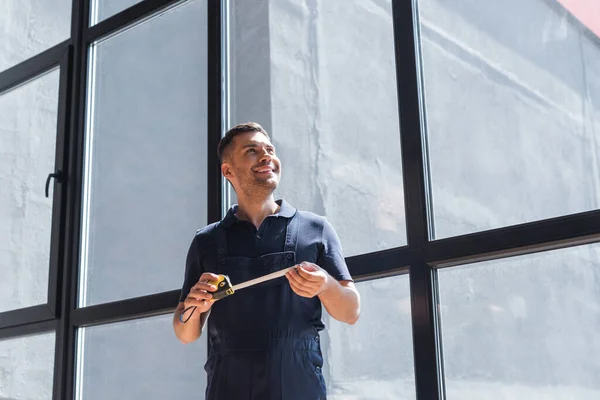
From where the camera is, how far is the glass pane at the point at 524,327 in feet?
6.43

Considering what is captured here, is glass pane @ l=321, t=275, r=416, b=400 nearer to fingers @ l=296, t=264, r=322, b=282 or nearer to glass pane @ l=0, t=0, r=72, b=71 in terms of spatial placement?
fingers @ l=296, t=264, r=322, b=282

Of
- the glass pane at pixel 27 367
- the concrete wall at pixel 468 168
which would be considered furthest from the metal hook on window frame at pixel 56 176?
the concrete wall at pixel 468 168

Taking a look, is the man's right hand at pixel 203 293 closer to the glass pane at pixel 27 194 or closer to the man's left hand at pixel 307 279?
the man's left hand at pixel 307 279

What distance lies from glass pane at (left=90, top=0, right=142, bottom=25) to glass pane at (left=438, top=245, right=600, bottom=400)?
1872 millimetres

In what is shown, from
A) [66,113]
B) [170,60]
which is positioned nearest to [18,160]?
[66,113]

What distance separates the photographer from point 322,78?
8.68ft

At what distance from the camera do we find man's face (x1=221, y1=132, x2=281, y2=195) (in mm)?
1928

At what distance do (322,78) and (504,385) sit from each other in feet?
3.59

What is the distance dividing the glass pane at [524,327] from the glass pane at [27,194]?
1.82 meters

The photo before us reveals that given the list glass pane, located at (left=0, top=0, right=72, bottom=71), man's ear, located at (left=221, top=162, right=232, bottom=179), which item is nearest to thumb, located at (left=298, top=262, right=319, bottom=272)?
man's ear, located at (left=221, top=162, right=232, bottom=179)

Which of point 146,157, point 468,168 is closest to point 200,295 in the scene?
point 468,168

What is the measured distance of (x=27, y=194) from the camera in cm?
349

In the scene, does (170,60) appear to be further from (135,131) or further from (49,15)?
(49,15)

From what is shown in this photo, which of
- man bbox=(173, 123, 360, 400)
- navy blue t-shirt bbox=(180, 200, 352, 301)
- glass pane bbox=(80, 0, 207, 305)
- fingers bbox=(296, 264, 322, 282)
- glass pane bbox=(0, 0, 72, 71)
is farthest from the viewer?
glass pane bbox=(0, 0, 72, 71)
